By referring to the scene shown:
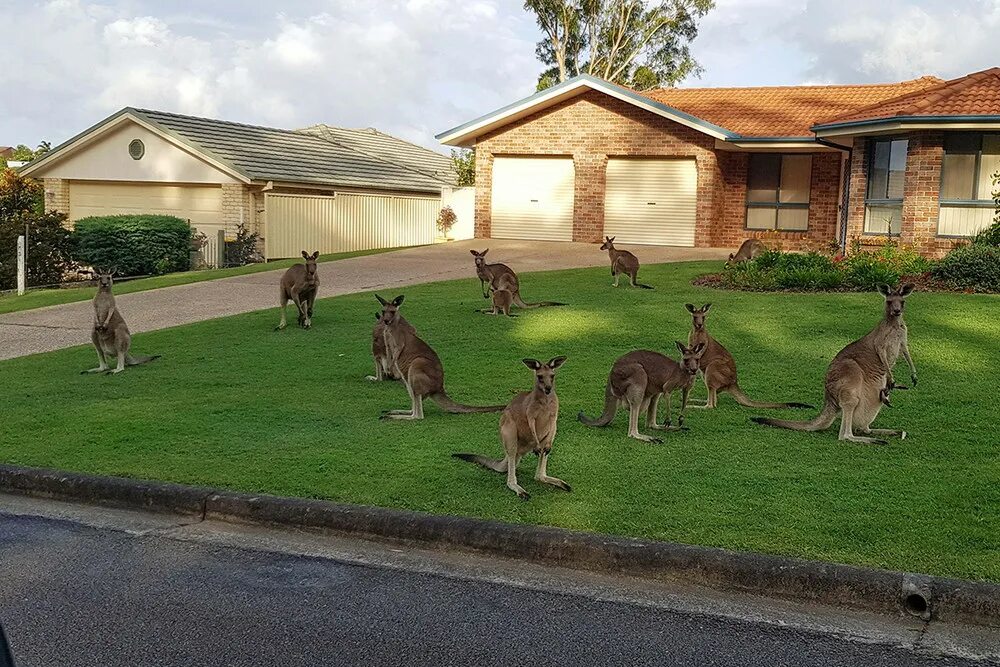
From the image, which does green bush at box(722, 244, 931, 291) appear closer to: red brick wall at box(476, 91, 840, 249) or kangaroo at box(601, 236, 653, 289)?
kangaroo at box(601, 236, 653, 289)

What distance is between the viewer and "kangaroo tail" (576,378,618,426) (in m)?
8.40

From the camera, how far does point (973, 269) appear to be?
17016mm

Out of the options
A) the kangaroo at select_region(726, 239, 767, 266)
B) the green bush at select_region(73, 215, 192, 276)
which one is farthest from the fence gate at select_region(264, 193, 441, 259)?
the kangaroo at select_region(726, 239, 767, 266)

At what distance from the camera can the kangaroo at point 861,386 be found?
7938mm

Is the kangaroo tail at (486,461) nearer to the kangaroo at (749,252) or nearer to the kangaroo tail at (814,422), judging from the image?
the kangaroo tail at (814,422)

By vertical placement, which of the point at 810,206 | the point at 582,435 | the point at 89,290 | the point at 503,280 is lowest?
the point at 89,290

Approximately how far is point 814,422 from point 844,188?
19422 mm

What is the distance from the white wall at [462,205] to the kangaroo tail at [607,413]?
27.7m

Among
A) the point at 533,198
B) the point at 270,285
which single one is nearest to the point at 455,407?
the point at 270,285

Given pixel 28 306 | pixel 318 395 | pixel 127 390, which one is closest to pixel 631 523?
pixel 318 395

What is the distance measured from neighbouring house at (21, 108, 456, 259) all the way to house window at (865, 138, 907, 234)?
1608cm

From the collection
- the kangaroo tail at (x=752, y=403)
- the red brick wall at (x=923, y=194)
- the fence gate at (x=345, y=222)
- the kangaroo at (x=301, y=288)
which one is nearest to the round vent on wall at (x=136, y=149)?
the fence gate at (x=345, y=222)

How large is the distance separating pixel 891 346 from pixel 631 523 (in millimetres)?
3469

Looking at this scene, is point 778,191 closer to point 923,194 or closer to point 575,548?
point 923,194
